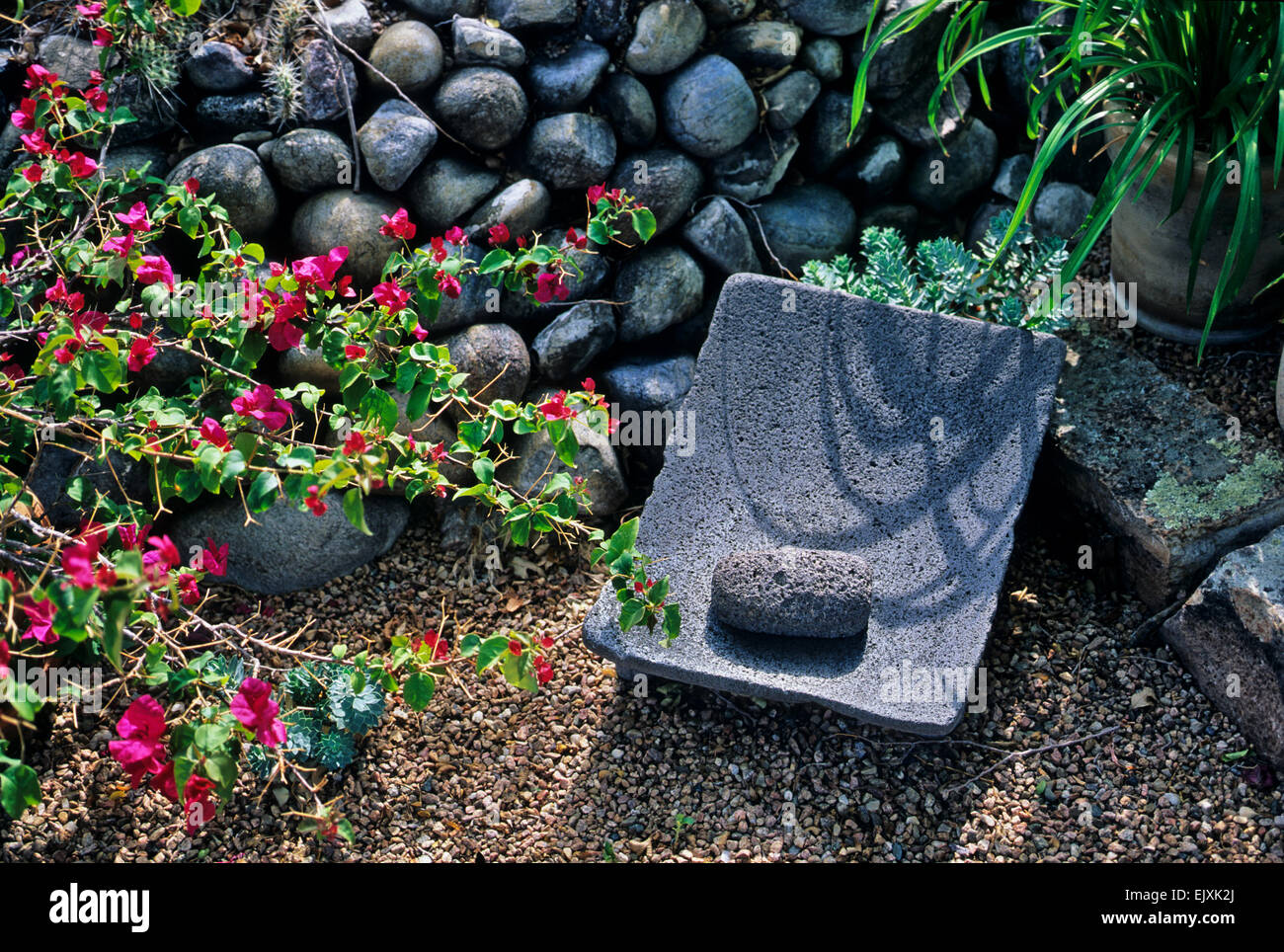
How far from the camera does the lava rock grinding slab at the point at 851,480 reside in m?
3.13

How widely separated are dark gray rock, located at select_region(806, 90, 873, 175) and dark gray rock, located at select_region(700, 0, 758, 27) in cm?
41

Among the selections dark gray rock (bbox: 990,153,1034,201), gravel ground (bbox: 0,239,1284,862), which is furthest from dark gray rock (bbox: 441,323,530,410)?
dark gray rock (bbox: 990,153,1034,201)

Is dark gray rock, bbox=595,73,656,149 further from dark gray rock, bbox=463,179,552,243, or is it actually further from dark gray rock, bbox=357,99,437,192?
dark gray rock, bbox=357,99,437,192

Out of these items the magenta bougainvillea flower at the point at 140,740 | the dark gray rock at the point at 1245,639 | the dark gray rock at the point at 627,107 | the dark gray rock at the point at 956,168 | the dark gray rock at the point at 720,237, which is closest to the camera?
the magenta bougainvillea flower at the point at 140,740

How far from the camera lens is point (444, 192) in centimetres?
381

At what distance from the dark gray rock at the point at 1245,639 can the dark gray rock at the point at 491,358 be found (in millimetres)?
A: 2158

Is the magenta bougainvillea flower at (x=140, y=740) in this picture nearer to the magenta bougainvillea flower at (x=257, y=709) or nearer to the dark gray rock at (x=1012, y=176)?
the magenta bougainvillea flower at (x=257, y=709)

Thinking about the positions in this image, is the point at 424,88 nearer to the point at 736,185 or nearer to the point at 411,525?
the point at 736,185

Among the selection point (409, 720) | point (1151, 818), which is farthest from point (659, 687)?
point (1151, 818)

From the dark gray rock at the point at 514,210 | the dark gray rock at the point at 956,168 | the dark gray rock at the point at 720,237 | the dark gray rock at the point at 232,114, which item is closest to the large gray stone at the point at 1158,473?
the dark gray rock at the point at 956,168

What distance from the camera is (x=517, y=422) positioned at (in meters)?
2.72

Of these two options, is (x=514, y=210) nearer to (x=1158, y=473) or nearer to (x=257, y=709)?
(x=257, y=709)

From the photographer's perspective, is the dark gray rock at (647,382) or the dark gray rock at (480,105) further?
the dark gray rock at (647,382)

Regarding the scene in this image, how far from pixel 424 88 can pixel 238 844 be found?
2438mm
